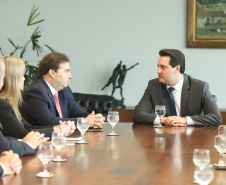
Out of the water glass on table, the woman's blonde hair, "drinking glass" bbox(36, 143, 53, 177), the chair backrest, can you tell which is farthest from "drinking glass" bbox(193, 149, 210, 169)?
the chair backrest

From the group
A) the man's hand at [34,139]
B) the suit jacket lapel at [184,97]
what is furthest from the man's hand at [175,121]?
the man's hand at [34,139]

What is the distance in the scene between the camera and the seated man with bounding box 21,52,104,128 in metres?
4.54

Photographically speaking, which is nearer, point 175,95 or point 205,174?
point 205,174

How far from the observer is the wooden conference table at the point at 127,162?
219cm

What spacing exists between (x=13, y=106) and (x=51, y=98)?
98 centimetres

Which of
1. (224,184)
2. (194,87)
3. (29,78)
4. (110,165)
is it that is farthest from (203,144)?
(29,78)

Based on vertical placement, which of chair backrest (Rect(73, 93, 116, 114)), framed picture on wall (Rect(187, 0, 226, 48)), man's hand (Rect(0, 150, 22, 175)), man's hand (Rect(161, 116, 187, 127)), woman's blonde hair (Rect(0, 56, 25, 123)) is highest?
framed picture on wall (Rect(187, 0, 226, 48))

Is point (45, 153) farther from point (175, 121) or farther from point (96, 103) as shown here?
point (96, 103)

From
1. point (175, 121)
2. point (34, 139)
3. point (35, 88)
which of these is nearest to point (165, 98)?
point (175, 121)

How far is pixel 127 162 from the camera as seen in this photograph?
8.70 ft

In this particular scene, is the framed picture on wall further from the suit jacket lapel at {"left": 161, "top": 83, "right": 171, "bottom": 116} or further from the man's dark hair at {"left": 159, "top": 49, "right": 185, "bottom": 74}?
the suit jacket lapel at {"left": 161, "top": 83, "right": 171, "bottom": 116}

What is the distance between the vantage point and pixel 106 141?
11.5 feet

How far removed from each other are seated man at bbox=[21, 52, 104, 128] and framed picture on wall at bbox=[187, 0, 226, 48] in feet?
11.3

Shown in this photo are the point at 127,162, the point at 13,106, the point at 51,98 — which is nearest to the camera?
the point at 127,162
